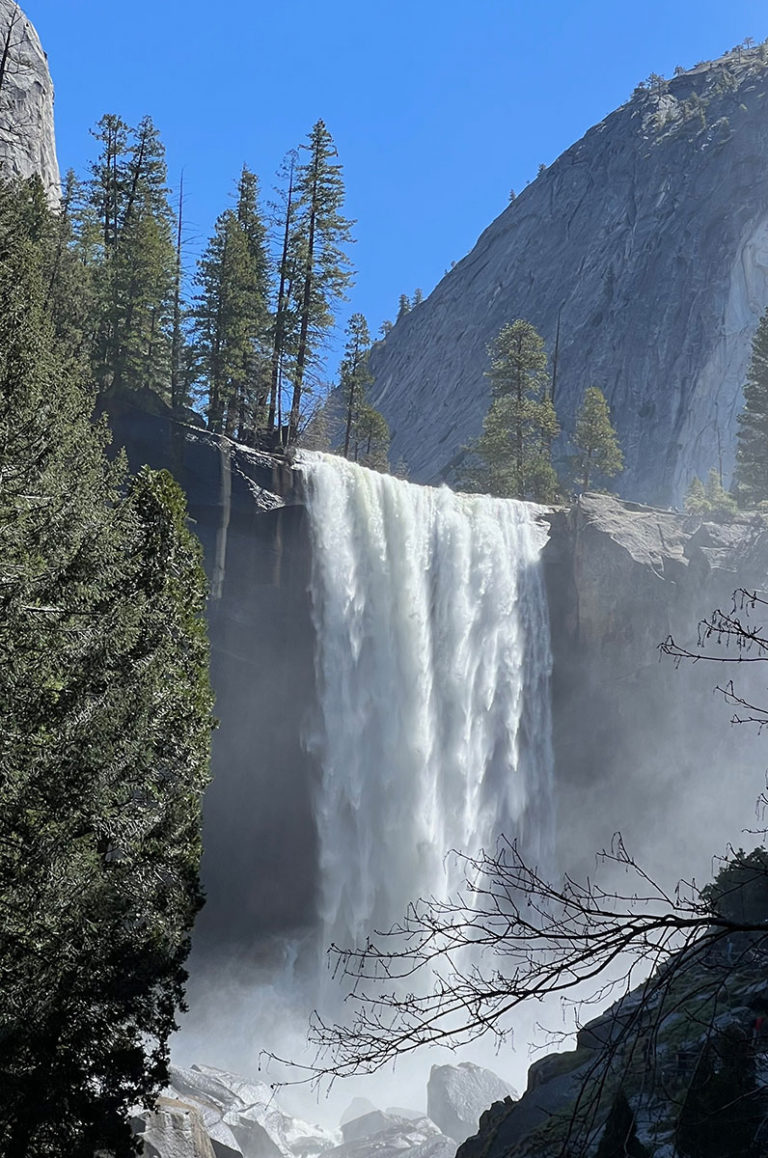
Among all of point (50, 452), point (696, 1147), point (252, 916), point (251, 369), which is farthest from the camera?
point (251, 369)

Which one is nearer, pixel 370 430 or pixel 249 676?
pixel 249 676

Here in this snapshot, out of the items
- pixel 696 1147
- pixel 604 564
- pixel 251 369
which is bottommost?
pixel 696 1147

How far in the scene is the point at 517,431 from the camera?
156 ft

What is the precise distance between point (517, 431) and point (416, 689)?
59.2 ft

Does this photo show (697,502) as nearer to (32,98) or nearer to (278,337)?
(278,337)

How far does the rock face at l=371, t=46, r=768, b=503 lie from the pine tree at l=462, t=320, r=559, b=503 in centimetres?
2432

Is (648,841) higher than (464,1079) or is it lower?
higher

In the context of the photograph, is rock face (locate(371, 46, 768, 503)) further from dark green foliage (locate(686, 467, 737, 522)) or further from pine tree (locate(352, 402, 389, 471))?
dark green foliage (locate(686, 467, 737, 522))

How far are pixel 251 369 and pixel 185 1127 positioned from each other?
2892 cm

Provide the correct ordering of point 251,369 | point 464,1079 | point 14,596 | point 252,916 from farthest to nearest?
point 251,369 → point 252,916 → point 464,1079 → point 14,596

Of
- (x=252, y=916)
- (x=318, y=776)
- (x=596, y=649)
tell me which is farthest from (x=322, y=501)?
(x=252, y=916)

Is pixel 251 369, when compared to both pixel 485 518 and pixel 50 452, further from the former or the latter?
pixel 50 452

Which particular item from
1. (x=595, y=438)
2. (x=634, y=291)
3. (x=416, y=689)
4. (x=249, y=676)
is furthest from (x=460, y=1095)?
(x=634, y=291)

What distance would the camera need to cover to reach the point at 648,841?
36875 mm
